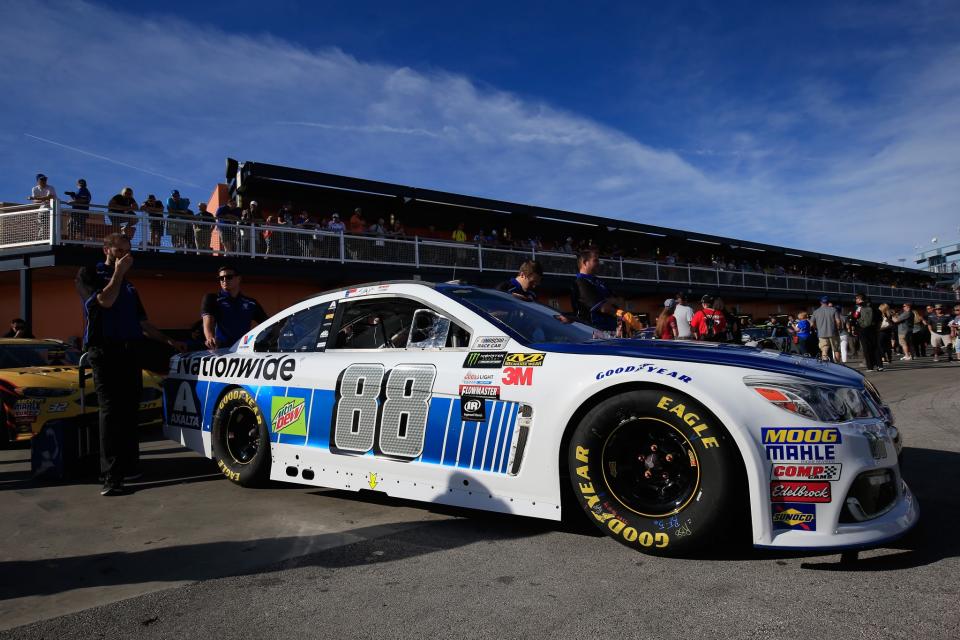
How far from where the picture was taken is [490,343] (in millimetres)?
3385

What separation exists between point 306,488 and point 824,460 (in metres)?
3.36

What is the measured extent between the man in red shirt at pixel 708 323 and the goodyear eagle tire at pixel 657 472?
277 inches

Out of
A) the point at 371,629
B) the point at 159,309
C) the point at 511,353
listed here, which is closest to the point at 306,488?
the point at 511,353

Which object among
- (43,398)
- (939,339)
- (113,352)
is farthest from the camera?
(939,339)

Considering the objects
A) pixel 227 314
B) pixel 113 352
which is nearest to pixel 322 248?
pixel 227 314

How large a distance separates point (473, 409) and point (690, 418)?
112 cm

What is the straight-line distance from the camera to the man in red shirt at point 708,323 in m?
9.41

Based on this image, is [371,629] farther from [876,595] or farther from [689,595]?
[876,595]

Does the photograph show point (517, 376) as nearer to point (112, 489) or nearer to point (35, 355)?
point (112, 489)

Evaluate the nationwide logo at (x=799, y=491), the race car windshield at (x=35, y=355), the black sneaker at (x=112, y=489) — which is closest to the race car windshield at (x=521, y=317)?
the nationwide logo at (x=799, y=491)

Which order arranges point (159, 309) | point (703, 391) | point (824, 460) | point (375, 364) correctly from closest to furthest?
point (824, 460)
point (703, 391)
point (375, 364)
point (159, 309)

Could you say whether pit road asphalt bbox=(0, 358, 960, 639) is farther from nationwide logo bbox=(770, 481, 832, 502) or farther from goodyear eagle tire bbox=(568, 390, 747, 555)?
nationwide logo bbox=(770, 481, 832, 502)

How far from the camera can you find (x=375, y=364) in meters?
3.77

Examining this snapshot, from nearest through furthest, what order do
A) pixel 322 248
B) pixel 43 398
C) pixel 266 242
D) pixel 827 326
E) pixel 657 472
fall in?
pixel 657 472
pixel 43 398
pixel 827 326
pixel 266 242
pixel 322 248
